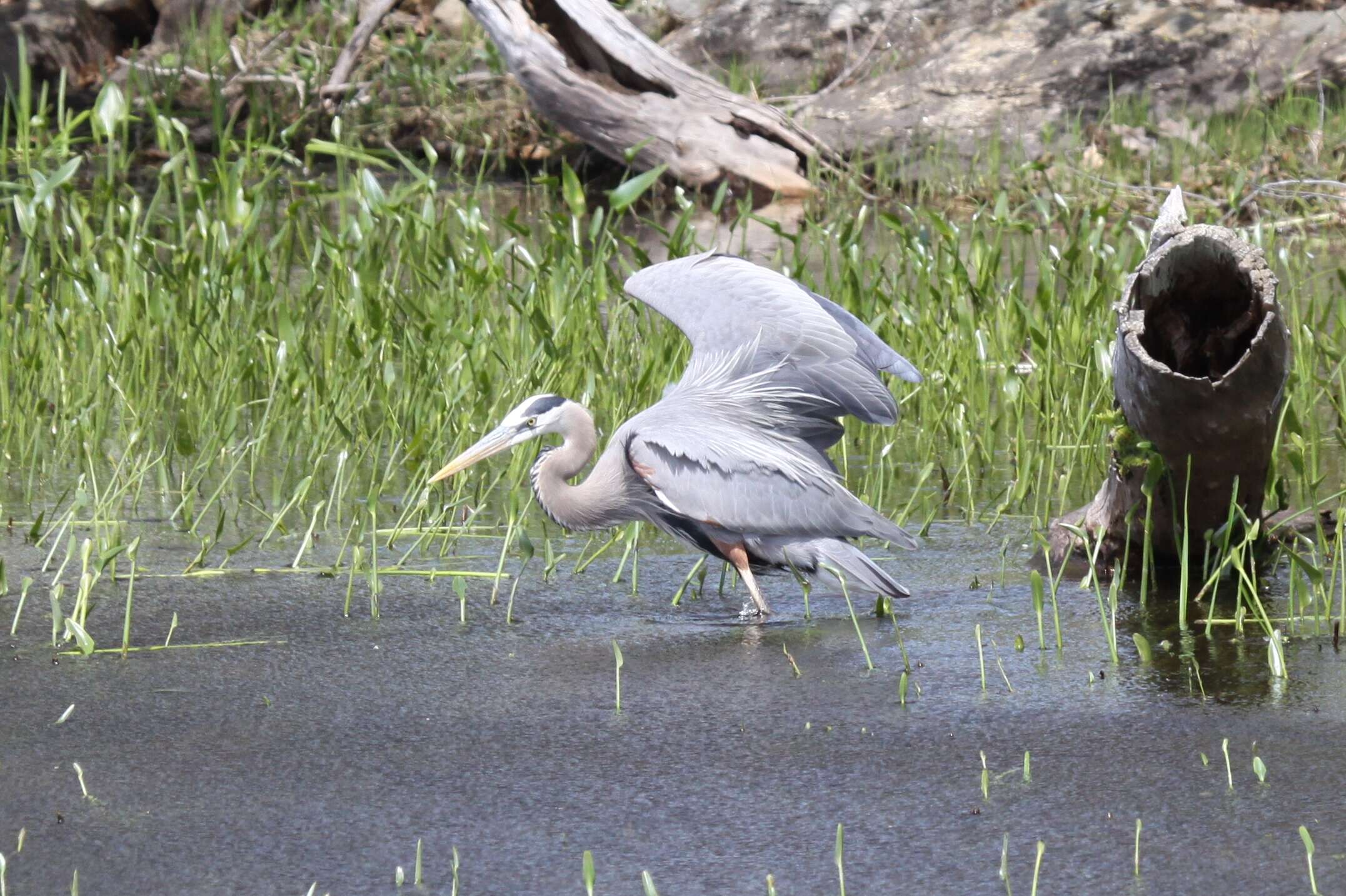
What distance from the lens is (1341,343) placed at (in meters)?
6.32

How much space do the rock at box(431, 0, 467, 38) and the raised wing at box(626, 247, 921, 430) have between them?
Answer: 1055 centimetres

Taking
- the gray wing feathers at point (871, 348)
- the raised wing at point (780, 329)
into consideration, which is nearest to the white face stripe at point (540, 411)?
the raised wing at point (780, 329)

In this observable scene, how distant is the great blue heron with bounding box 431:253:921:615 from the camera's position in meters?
4.27

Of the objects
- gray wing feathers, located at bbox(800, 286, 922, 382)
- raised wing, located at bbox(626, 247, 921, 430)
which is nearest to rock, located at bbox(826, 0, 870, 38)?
raised wing, located at bbox(626, 247, 921, 430)

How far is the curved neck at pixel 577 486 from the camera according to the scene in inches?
174

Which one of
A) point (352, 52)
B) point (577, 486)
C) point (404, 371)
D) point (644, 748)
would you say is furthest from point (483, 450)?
point (352, 52)

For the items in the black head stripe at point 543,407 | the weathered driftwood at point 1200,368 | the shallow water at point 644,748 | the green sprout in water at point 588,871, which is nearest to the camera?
the green sprout in water at point 588,871

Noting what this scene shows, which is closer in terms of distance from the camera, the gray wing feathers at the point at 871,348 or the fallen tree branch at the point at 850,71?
the gray wing feathers at the point at 871,348

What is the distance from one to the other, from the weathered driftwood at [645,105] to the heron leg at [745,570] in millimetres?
6421

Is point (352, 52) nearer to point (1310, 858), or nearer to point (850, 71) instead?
point (850, 71)

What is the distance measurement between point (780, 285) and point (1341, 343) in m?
2.63

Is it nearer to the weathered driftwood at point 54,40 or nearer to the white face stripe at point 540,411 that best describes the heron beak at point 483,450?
the white face stripe at point 540,411

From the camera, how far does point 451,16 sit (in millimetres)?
15094

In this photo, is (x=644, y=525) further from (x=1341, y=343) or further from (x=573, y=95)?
(x=573, y=95)
